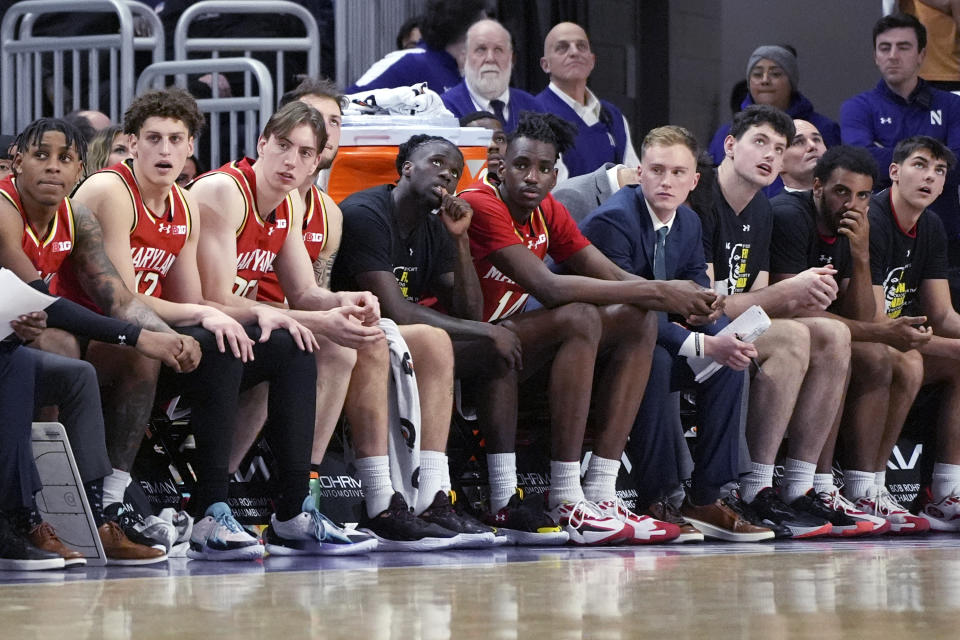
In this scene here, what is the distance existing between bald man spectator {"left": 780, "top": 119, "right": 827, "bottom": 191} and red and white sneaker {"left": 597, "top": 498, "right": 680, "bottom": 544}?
2227 mm

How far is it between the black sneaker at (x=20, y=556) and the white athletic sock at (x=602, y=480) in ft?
6.07

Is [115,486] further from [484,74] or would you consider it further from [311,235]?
[484,74]

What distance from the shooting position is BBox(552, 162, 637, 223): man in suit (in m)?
6.14

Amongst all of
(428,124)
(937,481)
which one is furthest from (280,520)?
(937,481)

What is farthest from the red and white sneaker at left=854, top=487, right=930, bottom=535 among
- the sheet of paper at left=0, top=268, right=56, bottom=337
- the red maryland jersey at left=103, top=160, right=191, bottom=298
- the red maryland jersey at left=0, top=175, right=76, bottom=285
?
the sheet of paper at left=0, top=268, right=56, bottom=337

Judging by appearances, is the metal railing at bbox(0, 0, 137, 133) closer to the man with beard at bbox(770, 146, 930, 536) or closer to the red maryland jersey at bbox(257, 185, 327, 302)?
the red maryland jersey at bbox(257, 185, 327, 302)

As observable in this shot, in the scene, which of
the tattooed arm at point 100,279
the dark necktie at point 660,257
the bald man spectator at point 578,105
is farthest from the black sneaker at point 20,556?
the bald man spectator at point 578,105

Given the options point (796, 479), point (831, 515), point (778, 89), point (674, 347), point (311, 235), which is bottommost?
point (831, 515)

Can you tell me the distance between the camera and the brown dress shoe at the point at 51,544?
4000 mm

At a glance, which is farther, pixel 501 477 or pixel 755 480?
pixel 755 480

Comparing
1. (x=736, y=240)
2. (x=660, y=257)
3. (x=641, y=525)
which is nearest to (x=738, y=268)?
(x=736, y=240)

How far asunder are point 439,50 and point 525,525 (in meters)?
2.87

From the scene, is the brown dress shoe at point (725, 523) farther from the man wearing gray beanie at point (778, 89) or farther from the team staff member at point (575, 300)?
the man wearing gray beanie at point (778, 89)

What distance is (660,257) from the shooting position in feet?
18.2
